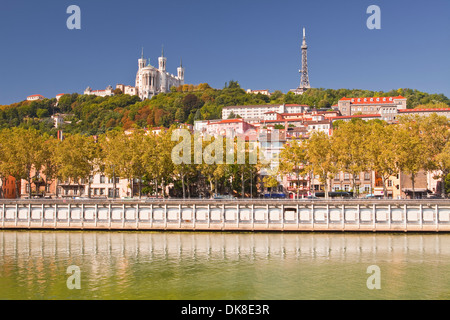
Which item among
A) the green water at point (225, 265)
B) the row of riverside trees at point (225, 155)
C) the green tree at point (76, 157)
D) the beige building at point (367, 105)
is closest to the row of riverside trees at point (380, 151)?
the row of riverside trees at point (225, 155)

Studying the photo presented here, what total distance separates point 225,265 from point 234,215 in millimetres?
14712

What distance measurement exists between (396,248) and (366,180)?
145 feet

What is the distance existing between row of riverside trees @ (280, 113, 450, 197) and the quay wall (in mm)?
11634

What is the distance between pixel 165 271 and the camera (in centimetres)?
3131

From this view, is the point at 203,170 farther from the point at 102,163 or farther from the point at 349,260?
the point at 349,260

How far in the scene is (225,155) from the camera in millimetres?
68125

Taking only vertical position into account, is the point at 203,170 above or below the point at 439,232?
above

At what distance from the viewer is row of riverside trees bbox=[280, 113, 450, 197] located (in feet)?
192

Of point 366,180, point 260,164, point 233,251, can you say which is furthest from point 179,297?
point 366,180
